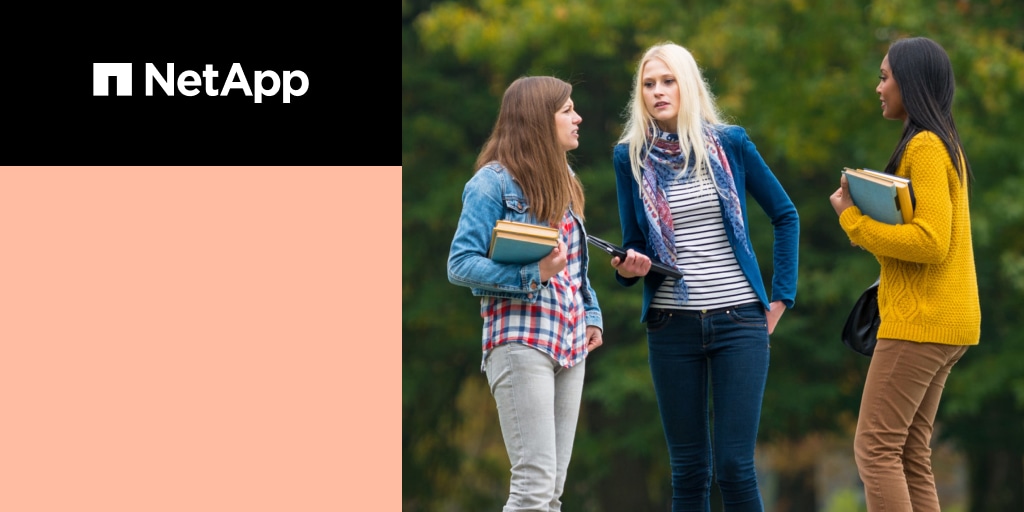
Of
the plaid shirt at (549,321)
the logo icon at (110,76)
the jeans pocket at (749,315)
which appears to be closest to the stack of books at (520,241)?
the plaid shirt at (549,321)

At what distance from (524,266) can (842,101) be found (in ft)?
34.5

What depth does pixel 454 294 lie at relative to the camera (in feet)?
53.2

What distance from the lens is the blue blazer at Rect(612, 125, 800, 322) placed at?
4.63 metres

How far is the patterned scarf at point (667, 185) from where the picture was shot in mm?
4496

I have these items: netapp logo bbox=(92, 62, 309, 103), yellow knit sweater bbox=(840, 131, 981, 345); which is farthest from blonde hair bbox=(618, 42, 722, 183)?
netapp logo bbox=(92, 62, 309, 103)

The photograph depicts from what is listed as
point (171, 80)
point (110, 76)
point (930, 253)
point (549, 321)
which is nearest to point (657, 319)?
point (549, 321)

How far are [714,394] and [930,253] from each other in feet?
2.92

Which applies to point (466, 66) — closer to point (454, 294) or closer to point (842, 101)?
point (454, 294)

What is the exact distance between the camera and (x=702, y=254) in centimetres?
453

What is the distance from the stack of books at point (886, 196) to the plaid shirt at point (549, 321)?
102 centimetres

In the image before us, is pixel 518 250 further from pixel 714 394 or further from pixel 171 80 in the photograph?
pixel 171 80

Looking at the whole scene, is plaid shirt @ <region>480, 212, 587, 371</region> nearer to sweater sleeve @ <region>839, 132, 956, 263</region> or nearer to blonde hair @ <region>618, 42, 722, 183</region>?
blonde hair @ <region>618, 42, 722, 183</region>

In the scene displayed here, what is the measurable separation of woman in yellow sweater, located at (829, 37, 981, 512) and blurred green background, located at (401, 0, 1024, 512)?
26.7 ft

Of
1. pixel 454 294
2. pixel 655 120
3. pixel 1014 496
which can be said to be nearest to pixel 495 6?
pixel 454 294
